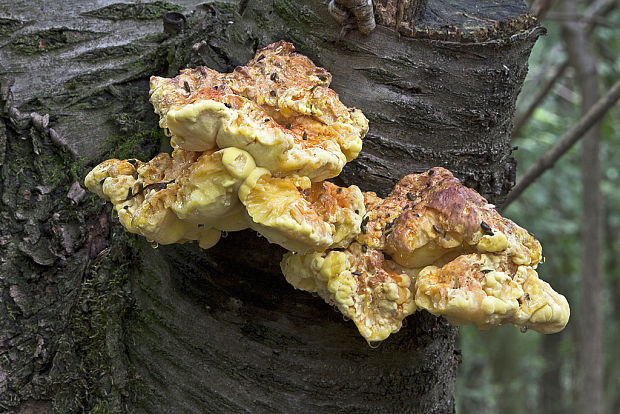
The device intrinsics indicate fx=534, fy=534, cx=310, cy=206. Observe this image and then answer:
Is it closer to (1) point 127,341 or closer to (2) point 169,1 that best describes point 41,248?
(1) point 127,341

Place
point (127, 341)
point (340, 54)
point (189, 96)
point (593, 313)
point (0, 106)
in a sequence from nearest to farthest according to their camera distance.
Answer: point (189, 96) → point (340, 54) → point (127, 341) → point (0, 106) → point (593, 313)

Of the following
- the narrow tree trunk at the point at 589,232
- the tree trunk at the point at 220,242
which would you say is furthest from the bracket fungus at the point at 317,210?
the narrow tree trunk at the point at 589,232

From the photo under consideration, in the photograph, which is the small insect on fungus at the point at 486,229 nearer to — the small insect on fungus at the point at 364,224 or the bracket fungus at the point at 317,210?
the bracket fungus at the point at 317,210

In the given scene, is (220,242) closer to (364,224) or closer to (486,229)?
(364,224)

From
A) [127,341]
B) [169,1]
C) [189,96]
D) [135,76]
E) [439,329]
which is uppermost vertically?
[189,96]

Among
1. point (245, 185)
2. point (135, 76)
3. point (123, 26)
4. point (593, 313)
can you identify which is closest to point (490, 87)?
point (245, 185)

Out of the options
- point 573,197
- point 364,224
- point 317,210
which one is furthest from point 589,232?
point 317,210
